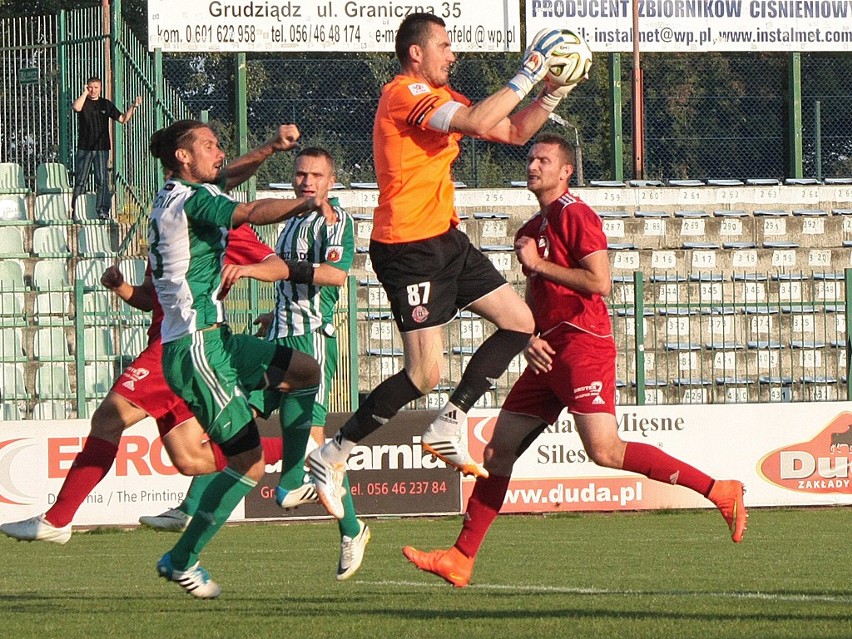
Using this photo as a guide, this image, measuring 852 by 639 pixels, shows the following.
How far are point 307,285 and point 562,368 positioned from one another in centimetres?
230

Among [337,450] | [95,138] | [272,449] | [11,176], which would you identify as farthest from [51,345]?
[337,450]

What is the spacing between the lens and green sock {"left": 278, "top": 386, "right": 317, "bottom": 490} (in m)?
8.43

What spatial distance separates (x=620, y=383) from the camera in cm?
1800

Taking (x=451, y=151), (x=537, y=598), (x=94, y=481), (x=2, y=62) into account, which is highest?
(x=2, y=62)

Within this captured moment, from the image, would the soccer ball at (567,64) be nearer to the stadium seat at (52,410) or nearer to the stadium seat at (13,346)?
the stadium seat at (13,346)

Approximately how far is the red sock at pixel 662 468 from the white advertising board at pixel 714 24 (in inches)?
805

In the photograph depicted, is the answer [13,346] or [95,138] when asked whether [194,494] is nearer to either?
[13,346]

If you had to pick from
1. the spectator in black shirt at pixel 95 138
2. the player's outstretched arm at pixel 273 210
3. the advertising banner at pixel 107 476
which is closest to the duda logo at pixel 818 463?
the advertising banner at pixel 107 476

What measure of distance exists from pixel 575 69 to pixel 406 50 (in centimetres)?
84

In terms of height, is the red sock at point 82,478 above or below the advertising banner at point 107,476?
above

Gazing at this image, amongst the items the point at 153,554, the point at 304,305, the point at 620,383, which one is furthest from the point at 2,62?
the point at 304,305

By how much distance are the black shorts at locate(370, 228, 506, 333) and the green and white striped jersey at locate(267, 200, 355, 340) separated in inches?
72.3

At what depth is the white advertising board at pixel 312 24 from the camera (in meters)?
26.2

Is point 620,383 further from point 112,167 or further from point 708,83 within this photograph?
point 708,83
